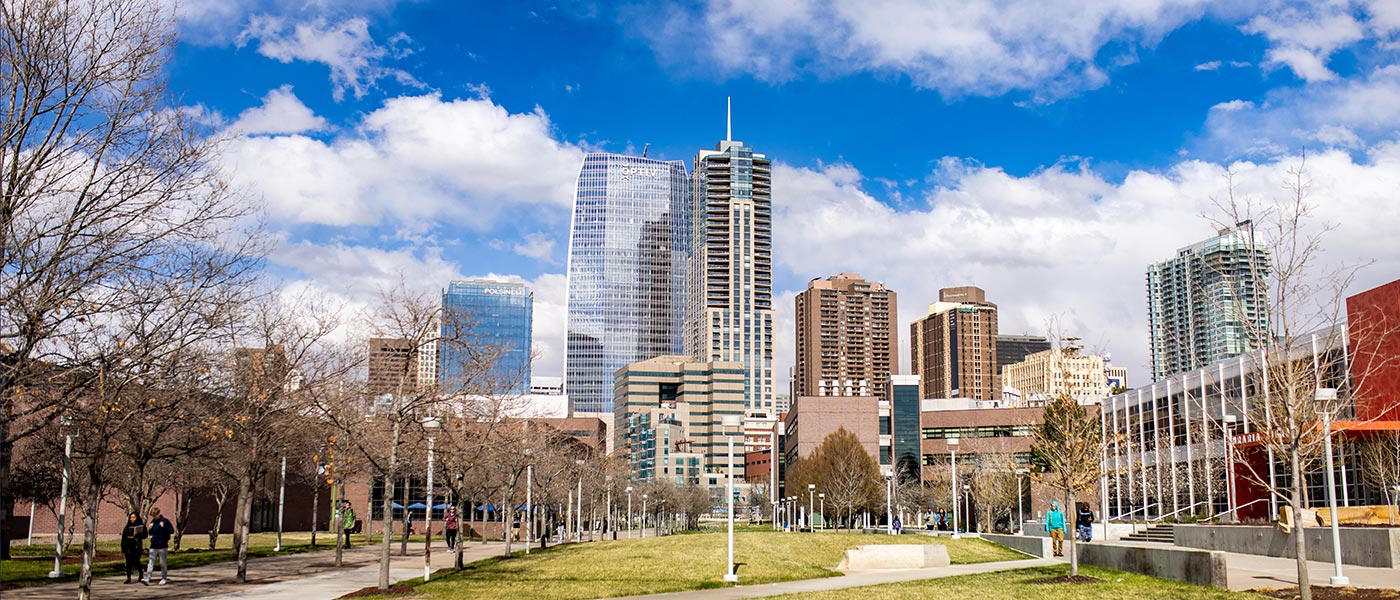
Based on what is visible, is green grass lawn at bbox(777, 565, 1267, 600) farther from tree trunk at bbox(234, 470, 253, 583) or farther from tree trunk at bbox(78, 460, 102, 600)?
tree trunk at bbox(234, 470, 253, 583)

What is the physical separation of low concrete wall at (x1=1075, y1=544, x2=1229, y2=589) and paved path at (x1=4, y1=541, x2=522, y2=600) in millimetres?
17518

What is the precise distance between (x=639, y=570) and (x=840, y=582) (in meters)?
6.46

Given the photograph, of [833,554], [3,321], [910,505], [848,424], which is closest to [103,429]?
[3,321]

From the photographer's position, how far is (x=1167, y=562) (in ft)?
74.2

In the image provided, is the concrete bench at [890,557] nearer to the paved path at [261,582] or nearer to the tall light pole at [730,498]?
the tall light pole at [730,498]

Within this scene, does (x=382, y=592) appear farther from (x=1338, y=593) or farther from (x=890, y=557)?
(x=1338, y=593)

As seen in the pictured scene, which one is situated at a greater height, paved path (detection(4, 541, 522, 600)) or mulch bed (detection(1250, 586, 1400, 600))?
mulch bed (detection(1250, 586, 1400, 600))

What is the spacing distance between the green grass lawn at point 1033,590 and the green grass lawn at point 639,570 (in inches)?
167

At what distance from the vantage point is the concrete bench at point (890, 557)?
30.2 meters

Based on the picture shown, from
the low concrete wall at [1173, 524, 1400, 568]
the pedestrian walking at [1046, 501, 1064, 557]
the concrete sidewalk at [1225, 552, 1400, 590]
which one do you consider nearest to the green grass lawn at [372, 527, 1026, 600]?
the pedestrian walking at [1046, 501, 1064, 557]

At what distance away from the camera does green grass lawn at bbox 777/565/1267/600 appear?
19.2 metres

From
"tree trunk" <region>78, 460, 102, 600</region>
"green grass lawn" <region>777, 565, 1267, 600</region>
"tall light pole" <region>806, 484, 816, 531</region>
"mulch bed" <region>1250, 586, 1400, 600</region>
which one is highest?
"tree trunk" <region>78, 460, 102, 600</region>

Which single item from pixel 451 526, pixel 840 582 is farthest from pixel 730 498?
pixel 451 526

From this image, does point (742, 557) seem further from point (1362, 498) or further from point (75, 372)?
point (1362, 498)
